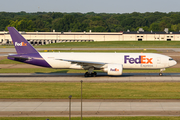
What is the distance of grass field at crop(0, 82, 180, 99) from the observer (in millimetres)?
32125

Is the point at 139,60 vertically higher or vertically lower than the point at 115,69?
higher

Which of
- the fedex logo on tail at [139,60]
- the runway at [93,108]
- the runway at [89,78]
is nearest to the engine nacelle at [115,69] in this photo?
the runway at [89,78]

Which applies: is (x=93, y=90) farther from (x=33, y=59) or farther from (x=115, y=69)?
(x=33, y=59)

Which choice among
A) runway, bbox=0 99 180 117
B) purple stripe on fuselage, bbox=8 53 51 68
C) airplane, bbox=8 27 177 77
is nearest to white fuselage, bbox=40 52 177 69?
airplane, bbox=8 27 177 77

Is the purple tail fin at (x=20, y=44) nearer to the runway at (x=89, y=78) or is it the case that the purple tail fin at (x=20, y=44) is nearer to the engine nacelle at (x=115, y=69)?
the runway at (x=89, y=78)

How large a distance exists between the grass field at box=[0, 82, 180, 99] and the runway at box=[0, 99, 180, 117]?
9.50ft

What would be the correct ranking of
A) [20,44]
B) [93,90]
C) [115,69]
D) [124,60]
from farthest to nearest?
[20,44] < [124,60] < [115,69] < [93,90]

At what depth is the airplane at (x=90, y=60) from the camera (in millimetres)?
44750

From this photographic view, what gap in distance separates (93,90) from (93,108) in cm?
782

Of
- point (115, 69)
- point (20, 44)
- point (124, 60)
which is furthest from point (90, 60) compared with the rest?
point (20, 44)

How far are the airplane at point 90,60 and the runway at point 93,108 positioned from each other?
1536 cm

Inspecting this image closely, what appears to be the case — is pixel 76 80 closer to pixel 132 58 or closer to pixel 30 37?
pixel 132 58

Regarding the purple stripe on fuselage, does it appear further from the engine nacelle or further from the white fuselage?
the engine nacelle

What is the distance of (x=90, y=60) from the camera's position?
45.6 meters
